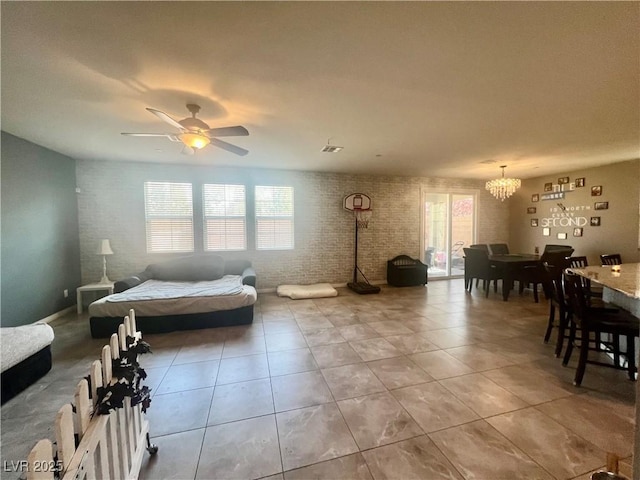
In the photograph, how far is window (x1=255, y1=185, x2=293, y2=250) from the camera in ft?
18.5

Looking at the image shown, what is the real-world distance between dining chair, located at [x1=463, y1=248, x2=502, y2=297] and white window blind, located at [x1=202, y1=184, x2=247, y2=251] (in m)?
4.93

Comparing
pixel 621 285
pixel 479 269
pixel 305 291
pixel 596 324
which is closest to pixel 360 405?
pixel 596 324

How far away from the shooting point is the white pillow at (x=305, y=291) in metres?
5.12

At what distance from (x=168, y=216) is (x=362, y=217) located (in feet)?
13.7

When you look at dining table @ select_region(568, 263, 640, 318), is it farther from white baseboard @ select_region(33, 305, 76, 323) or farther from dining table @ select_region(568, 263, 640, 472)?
white baseboard @ select_region(33, 305, 76, 323)

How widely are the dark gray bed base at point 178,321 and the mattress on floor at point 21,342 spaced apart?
707 millimetres

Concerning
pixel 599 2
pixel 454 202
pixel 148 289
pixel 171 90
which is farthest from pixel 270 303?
pixel 454 202

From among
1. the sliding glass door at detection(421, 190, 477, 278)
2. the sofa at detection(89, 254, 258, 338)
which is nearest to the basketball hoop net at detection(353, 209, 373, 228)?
the sliding glass door at detection(421, 190, 477, 278)

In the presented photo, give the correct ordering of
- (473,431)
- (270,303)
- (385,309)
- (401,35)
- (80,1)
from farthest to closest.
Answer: (270,303), (385,309), (473,431), (401,35), (80,1)

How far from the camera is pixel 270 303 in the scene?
4.83 meters

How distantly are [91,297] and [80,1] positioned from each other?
5.01 m

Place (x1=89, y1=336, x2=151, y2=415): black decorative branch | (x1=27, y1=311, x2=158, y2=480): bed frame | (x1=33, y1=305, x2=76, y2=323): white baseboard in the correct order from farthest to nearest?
1. (x1=33, y1=305, x2=76, y2=323): white baseboard
2. (x1=89, y1=336, x2=151, y2=415): black decorative branch
3. (x1=27, y1=311, x2=158, y2=480): bed frame

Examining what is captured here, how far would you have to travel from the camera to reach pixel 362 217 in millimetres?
5984

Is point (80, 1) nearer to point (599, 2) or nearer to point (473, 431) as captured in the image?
point (599, 2)
